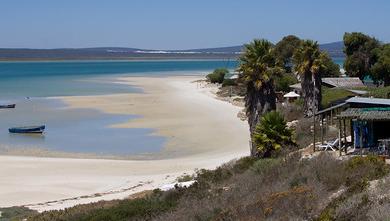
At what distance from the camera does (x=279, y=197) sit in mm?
14000

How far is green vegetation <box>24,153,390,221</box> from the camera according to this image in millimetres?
12859

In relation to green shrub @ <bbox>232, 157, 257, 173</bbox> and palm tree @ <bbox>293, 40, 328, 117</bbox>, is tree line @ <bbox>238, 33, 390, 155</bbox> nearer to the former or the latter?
palm tree @ <bbox>293, 40, 328, 117</bbox>


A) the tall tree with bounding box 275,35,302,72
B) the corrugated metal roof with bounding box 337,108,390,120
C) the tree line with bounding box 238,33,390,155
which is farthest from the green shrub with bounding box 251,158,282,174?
the tall tree with bounding box 275,35,302,72

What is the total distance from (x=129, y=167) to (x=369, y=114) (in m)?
14.2

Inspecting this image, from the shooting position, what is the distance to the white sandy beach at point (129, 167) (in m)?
26.2

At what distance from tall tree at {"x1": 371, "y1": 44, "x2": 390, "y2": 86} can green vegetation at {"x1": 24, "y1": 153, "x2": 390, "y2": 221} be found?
3595 centimetres

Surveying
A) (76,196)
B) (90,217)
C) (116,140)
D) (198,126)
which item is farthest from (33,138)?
(90,217)

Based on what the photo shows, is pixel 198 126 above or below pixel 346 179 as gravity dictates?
below

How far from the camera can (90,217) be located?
54.9 ft

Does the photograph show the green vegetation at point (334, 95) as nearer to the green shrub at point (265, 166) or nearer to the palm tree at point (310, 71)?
the palm tree at point (310, 71)

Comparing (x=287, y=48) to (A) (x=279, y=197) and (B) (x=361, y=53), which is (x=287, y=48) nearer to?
(B) (x=361, y=53)

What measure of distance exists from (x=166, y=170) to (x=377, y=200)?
62.6 ft

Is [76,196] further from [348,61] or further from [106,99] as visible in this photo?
[106,99]

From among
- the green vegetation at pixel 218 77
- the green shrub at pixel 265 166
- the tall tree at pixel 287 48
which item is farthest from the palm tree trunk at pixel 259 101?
the green vegetation at pixel 218 77
